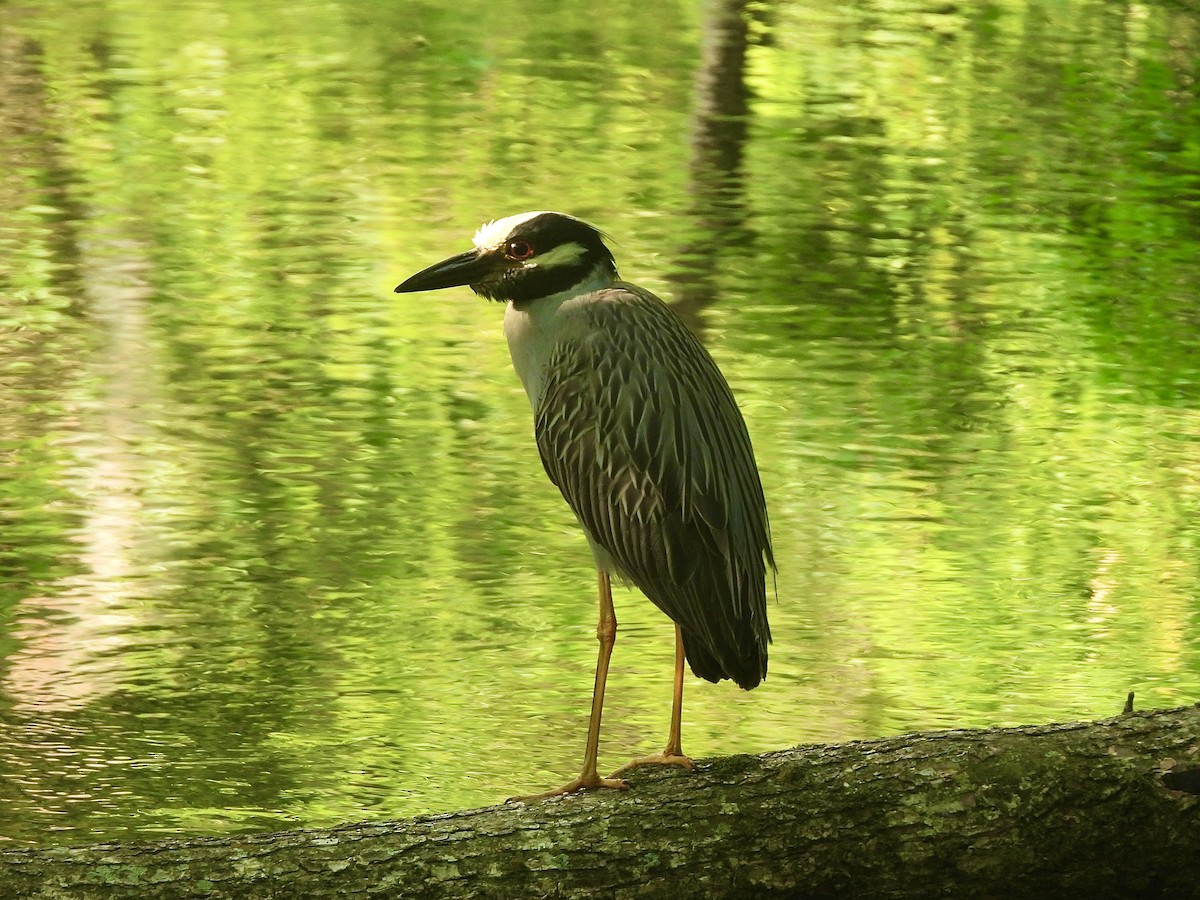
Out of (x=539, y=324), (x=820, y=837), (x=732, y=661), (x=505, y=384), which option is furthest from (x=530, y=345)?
(x=505, y=384)

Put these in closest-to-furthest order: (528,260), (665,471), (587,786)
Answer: (587,786)
(665,471)
(528,260)

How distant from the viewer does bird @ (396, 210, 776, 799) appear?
4043 millimetres

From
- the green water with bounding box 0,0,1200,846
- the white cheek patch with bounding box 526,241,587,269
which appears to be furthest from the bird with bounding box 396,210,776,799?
the green water with bounding box 0,0,1200,846

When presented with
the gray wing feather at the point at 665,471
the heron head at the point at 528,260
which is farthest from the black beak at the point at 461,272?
the gray wing feather at the point at 665,471

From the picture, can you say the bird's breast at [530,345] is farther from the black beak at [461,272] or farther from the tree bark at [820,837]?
the tree bark at [820,837]

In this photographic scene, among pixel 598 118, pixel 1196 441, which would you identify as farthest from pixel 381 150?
pixel 1196 441

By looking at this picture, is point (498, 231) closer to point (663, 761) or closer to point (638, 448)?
point (638, 448)

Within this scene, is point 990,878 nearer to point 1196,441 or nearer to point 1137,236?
point 1196,441

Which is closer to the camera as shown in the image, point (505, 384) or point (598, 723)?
point (598, 723)

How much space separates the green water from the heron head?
69.4 inches

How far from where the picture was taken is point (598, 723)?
13.2ft

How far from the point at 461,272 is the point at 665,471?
77cm

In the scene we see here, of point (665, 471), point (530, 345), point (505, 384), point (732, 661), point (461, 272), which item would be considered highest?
point (461, 272)

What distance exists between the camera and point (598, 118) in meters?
13.3
